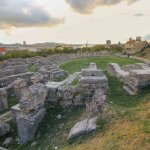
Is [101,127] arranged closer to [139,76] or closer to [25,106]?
[25,106]

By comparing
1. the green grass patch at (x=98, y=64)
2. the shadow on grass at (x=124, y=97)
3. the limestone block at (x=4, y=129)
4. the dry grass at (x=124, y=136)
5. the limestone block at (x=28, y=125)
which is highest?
the dry grass at (x=124, y=136)

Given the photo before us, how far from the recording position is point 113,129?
7.16 metres

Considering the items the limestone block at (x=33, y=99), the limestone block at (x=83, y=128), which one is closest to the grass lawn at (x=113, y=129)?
the limestone block at (x=83, y=128)

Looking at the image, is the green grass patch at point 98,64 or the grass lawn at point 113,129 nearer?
the grass lawn at point 113,129

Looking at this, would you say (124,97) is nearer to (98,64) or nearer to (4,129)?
(4,129)

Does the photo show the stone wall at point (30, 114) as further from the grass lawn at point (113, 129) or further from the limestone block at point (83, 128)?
the limestone block at point (83, 128)

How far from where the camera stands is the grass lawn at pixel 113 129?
641cm

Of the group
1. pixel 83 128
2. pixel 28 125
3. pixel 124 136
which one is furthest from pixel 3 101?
pixel 124 136

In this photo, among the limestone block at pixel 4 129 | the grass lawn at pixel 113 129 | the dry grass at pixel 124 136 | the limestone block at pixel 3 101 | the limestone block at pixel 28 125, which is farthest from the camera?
the limestone block at pixel 3 101

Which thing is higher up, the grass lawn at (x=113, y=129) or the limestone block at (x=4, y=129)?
the grass lawn at (x=113, y=129)

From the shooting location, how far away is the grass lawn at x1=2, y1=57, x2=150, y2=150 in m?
6.41

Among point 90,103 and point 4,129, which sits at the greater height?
point 90,103

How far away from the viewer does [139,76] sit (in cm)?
1134

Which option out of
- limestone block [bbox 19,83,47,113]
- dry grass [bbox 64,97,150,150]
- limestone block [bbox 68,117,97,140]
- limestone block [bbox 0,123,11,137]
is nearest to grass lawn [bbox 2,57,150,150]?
dry grass [bbox 64,97,150,150]
